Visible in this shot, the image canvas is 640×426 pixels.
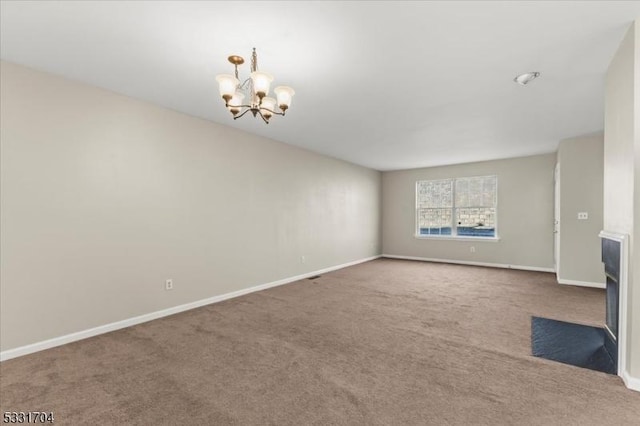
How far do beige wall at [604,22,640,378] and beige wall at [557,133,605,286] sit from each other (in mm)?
3101

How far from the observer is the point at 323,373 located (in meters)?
2.25

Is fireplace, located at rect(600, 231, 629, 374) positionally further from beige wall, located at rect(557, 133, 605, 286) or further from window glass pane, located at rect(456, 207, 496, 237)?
window glass pane, located at rect(456, 207, 496, 237)

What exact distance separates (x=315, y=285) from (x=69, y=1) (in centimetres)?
451

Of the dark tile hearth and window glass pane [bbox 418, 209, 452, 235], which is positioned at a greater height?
window glass pane [bbox 418, 209, 452, 235]

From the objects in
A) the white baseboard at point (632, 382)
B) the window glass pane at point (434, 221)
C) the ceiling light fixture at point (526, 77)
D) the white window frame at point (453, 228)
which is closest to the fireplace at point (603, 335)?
the white baseboard at point (632, 382)

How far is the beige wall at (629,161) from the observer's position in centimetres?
198

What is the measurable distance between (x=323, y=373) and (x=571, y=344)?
2495 mm

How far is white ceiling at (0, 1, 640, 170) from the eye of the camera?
6.13 ft

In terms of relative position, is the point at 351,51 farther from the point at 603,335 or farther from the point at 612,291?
the point at 603,335

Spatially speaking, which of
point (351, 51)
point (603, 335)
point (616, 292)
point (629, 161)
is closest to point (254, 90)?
point (351, 51)

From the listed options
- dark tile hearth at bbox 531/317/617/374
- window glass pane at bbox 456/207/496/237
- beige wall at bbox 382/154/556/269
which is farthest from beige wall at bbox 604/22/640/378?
window glass pane at bbox 456/207/496/237

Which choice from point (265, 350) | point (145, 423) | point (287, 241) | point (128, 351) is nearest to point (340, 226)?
point (287, 241)

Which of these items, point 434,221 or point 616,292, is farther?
point 434,221

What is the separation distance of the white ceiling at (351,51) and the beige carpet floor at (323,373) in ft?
8.55
